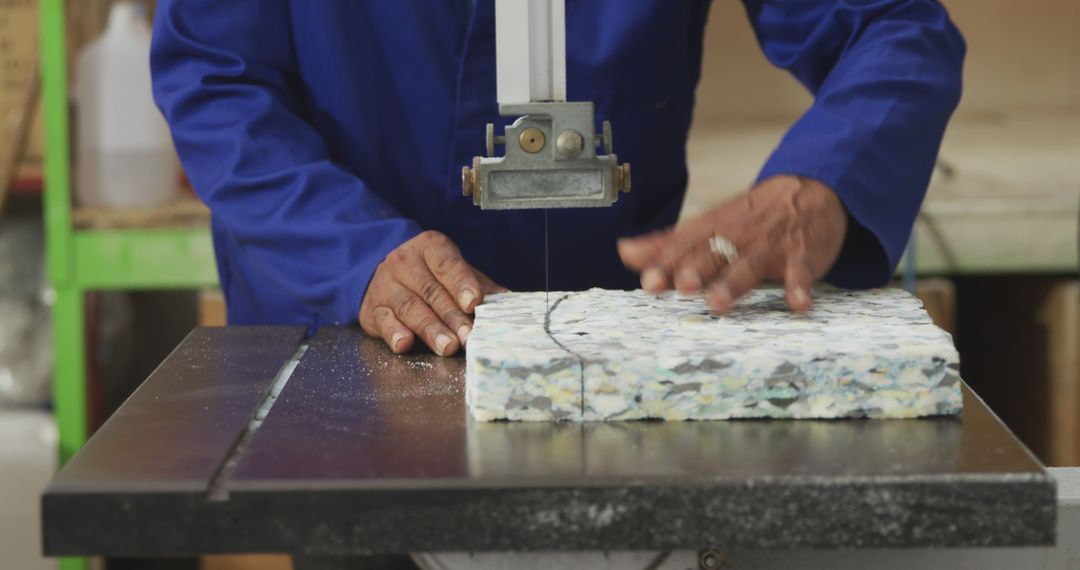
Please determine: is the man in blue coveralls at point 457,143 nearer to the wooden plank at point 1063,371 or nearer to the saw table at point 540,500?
the saw table at point 540,500

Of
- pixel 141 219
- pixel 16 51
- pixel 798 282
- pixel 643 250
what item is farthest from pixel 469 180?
pixel 16 51

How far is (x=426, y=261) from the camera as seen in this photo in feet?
4.33

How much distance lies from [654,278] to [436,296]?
0.20 m

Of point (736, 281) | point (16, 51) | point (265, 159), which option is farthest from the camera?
point (16, 51)

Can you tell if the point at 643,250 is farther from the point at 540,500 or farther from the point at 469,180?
the point at 540,500

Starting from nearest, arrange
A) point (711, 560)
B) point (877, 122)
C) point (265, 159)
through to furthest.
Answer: point (711, 560)
point (877, 122)
point (265, 159)

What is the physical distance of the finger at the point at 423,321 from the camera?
1234 mm

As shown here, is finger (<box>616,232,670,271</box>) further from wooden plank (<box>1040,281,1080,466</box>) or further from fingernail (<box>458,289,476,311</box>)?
wooden plank (<box>1040,281,1080,466</box>)

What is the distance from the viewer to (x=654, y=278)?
47.7 inches

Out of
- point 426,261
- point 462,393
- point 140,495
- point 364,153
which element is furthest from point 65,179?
point 140,495

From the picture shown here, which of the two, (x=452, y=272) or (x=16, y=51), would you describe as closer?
(x=452, y=272)

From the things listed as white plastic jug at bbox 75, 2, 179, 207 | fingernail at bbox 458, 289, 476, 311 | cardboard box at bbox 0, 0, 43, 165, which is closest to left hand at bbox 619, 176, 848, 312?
fingernail at bbox 458, 289, 476, 311

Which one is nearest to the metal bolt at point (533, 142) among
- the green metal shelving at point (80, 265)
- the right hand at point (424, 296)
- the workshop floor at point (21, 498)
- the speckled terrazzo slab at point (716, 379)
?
the speckled terrazzo slab at point (716, 379)

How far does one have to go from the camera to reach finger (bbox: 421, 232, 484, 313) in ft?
4.15
